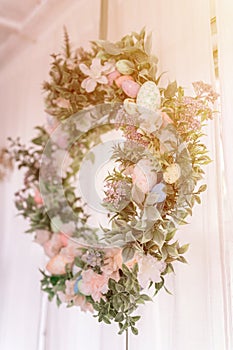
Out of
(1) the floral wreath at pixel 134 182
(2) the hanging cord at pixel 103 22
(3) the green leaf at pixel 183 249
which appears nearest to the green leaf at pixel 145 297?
(1) the floral wreath at pixel 134 182

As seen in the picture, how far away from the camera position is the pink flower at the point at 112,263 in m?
1.10

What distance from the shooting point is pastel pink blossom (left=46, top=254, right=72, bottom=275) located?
4.51 ft

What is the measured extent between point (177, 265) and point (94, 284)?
0.25 metres

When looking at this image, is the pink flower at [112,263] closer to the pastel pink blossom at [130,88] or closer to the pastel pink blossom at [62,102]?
the pastel pink blossom at [130,88]

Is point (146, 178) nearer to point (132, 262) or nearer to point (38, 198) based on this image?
point (132, 262)

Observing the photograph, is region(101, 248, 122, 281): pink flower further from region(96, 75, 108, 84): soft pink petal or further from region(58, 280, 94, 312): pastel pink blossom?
region(96, 75, 108, 84): soft pink petal

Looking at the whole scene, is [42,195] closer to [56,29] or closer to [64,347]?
[64,347]

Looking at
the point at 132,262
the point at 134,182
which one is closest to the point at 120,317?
the point at 132,262

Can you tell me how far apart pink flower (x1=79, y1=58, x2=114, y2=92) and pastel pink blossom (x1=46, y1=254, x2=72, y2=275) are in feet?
1.92

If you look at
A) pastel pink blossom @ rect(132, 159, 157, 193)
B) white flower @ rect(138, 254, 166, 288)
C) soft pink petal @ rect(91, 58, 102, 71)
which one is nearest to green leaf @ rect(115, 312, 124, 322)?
white flower @ rect(138, 254, 166, 288)

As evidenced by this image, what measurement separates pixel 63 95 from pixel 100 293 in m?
0.72

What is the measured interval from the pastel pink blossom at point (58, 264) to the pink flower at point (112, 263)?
0.27 metres

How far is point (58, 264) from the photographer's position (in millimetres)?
1391

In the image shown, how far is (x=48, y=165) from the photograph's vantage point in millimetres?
1579
